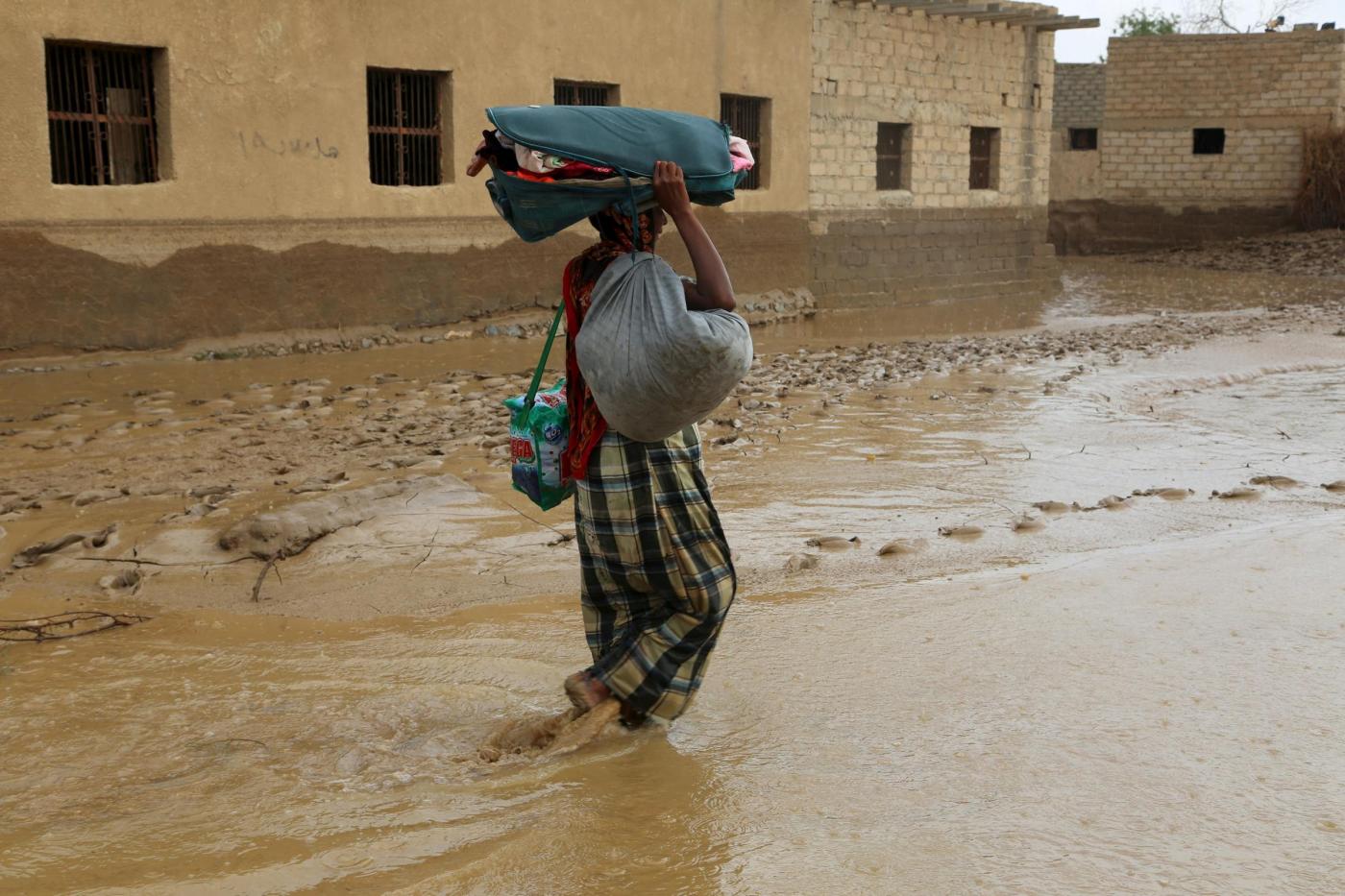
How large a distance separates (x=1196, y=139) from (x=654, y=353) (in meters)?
25.5

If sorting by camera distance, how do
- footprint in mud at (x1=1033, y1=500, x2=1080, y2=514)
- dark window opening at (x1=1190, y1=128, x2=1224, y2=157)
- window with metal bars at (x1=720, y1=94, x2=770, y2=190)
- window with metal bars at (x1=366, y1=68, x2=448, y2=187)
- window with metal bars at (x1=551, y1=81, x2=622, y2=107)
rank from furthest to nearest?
dark window opening at (x1=1190, y1=128, x2=1224, y2=157)
window with metal bars at (x1=720, y1=94, x2=770, y2=190)
window with metal bars at (x1=551, y1=81, x2=622, y2=107)
window with metal bars at (x1=366, y1=68, x2=448, y2=187)
footprint in mud at (x1=1033, y1=500, x2=1080, y2=514)

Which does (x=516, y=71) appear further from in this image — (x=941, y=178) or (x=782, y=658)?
(x=782, y=658)

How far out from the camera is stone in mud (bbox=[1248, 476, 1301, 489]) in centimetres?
626

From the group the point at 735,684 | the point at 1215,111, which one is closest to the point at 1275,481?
the point at 735,684

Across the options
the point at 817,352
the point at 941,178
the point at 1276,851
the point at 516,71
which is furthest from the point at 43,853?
the point at 941,178

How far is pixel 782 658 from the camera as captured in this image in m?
3.88

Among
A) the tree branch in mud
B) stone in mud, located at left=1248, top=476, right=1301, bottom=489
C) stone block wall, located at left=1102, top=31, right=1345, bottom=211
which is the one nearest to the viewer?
the tree branch in mud

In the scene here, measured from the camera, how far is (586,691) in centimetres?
314

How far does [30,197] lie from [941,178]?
11.1 metres

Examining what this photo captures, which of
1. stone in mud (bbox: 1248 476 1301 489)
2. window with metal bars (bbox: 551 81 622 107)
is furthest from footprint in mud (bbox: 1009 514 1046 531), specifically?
window with metal bars (bbox: 551 81 622 107)

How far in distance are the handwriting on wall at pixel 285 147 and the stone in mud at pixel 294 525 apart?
5.38 metres

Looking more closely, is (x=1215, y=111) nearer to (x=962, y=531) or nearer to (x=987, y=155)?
(x=987, y=155)

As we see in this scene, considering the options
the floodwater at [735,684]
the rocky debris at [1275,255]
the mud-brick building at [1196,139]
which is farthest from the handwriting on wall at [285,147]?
the mud-brick building at [1196,139]

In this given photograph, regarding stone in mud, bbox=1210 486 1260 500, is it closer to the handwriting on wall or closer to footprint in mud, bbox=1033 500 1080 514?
footprint in mud, bbox=1033 500 1080 514
